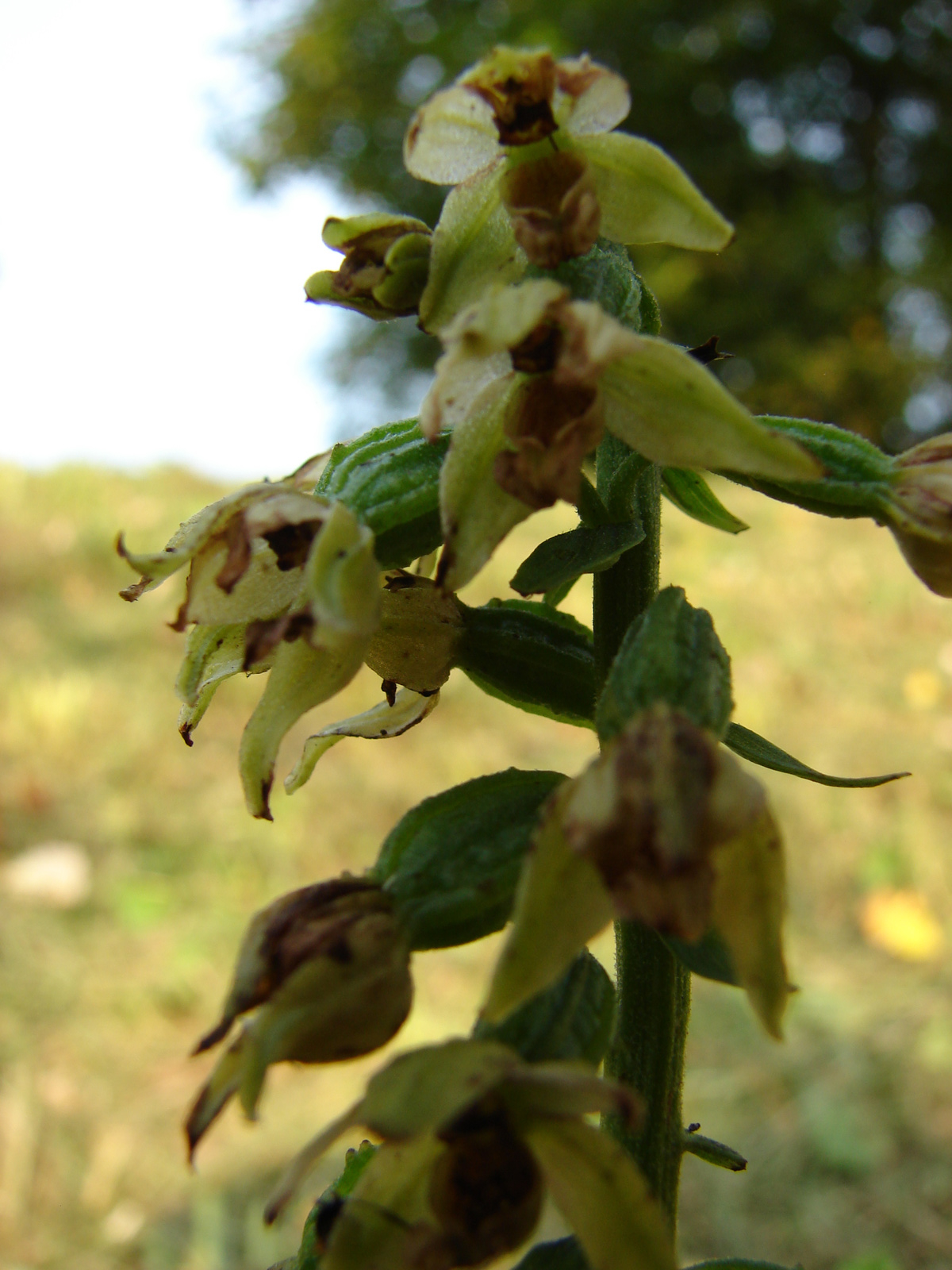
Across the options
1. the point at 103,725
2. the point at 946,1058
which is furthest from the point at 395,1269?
the point at 103,725

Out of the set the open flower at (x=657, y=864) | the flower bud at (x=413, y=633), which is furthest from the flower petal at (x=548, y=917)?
the flower bud at (x=413, y=633)

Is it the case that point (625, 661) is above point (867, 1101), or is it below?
above

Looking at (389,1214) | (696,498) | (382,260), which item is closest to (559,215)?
(382,260)

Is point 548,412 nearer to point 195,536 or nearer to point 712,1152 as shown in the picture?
point 195,536

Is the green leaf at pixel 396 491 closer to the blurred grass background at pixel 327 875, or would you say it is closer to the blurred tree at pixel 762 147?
the blurred grass background at pixel 327 875

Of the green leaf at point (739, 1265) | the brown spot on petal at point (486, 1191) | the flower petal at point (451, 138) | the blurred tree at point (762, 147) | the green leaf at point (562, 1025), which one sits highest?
the blurred tree at point (762, 147)

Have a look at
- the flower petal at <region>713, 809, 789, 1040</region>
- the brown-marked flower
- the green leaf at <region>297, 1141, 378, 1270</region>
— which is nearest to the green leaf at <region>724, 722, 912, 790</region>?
the flower petal at <region>713, 809, 789, 1040</region>

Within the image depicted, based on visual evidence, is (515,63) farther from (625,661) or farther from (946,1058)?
(946,1058)
